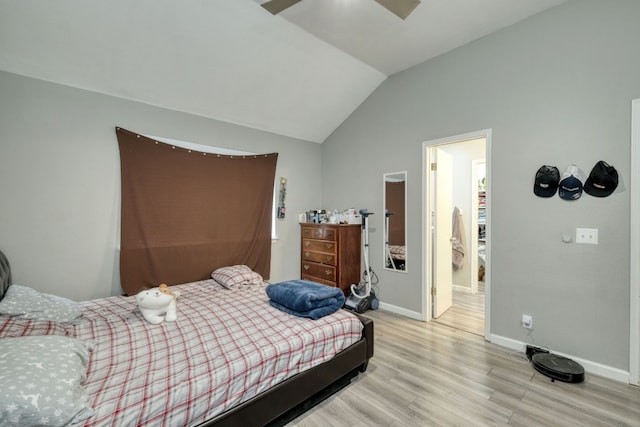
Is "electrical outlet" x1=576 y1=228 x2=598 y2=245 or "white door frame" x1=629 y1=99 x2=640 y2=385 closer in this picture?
"white door frame" x1=629 y1=99 x2=640 y2=385

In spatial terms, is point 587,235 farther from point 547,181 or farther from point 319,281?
point 319,281

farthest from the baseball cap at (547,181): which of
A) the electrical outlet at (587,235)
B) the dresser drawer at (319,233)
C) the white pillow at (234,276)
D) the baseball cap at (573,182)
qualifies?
the white pillow at (234,276)

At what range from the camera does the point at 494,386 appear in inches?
83.0

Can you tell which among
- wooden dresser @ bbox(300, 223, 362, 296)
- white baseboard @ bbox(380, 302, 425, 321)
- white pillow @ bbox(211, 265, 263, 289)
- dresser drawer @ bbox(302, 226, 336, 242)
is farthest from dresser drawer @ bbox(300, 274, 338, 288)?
white pillow @ bbox(211, 265, 263, 289)

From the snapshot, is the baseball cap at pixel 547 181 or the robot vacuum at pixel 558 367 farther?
the baseball cap at pixel 547 181

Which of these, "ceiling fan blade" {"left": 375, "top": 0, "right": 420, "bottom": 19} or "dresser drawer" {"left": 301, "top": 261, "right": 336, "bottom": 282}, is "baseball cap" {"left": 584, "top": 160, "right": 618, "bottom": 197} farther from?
"dresser drawer" {"left": 301, "top": 261, "right": 336, "bottom": 282}

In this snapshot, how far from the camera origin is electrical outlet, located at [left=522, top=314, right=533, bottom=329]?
256 centimetres

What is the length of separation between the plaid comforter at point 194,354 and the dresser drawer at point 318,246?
56.7 inches

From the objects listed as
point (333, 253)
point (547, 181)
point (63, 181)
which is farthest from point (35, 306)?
point (547, 181)

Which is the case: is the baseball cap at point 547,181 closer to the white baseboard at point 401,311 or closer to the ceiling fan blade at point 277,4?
the white baseboard at point 401,311

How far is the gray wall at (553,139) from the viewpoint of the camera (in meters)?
2.15

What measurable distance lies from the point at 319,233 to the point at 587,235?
9.04 ft

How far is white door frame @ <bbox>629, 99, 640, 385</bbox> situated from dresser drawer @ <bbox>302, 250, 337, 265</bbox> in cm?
270

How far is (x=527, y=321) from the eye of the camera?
258 centimetres
